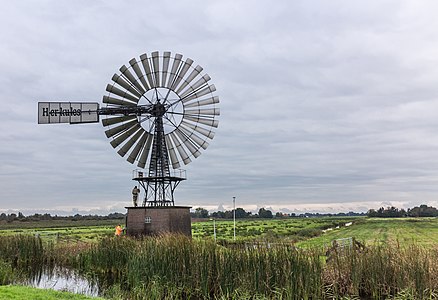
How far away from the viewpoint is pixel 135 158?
25.0m

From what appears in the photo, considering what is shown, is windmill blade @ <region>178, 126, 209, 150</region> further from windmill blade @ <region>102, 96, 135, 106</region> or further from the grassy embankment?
the grassy embankment

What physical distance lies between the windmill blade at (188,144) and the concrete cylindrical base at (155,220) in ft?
10.7

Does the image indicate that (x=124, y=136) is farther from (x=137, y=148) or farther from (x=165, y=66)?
(x=165, y=66)

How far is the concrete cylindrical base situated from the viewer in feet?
76.0

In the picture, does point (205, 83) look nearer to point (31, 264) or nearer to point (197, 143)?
point (197, 143)

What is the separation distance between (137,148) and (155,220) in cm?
456

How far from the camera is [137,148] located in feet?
82.0

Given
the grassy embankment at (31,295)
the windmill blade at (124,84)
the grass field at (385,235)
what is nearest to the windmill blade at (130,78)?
the windmill blade at (124,84)

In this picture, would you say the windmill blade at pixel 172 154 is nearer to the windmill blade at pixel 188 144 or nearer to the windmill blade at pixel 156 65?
the windmill blade at pixel 188 144

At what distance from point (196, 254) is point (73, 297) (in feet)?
12.9

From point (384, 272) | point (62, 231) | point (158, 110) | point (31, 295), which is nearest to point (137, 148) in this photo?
point (158, 110)

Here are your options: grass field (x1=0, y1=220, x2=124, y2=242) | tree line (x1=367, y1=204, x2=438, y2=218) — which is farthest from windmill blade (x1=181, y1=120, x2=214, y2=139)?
tree line (x1=367, y1=204, x2=438, y2=218)

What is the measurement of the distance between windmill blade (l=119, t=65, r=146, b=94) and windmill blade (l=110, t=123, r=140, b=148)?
7.06ft

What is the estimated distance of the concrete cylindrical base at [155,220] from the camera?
2316cm
